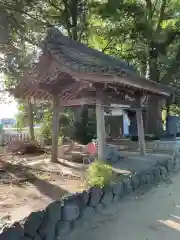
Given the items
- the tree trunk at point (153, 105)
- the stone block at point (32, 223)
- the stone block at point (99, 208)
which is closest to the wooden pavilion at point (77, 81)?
the stone block at point (99, 208)

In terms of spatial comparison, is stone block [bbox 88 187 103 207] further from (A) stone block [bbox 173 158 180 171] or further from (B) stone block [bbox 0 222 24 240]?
(A) stone block [bbox 173 158 180 171]

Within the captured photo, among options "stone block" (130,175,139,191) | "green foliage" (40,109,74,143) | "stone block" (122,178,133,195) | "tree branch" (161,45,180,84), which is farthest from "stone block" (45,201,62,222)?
"tree branch" (161,45,180,84)

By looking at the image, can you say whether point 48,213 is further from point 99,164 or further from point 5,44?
point 5,44

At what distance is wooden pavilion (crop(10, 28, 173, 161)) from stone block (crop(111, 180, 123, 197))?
1.57 meters

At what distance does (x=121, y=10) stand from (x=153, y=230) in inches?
499

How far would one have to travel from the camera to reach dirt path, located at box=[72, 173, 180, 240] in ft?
14.7

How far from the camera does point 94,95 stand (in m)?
8.27

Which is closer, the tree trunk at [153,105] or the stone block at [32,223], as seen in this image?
the stone block at [32,223]

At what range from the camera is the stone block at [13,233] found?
10.0 feet

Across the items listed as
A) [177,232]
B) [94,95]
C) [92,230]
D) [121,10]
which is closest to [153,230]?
[177,232]

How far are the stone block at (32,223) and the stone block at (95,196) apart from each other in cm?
148

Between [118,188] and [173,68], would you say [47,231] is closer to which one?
[118,188]

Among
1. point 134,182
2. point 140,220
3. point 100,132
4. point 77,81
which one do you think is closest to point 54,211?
point 140,220

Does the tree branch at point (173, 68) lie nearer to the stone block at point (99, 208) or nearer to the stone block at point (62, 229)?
the stone block at point (99, 208)
